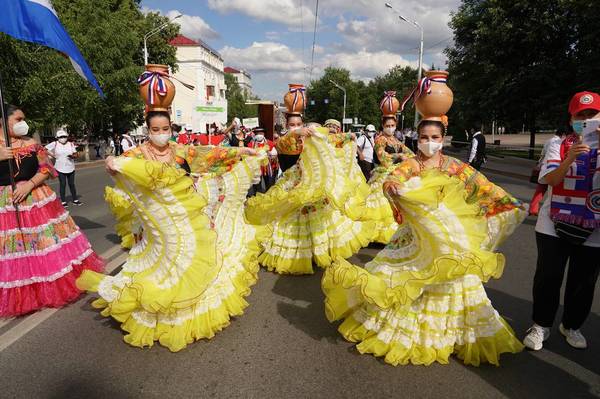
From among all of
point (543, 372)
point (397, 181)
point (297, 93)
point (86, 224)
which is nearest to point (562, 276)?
point (543, 372)

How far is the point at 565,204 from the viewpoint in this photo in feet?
10.5

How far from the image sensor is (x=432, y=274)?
294cm

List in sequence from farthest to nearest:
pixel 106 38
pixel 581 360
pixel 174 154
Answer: pixel 106 38 → pixel 174 154 → pixel 581 360

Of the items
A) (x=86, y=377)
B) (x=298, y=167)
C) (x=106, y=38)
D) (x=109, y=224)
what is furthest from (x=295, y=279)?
(x=106, y=38)

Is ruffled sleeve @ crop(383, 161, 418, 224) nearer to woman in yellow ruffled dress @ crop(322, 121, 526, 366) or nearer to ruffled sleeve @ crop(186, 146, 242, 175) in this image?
woman in yellow ruffled dress @ crop(322, 121, 526, 366)

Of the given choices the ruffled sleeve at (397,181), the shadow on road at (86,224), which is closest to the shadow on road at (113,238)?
the shadow on road at (86,224)

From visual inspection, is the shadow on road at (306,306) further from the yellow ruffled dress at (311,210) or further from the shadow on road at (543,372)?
the shadow on road at (543,372)

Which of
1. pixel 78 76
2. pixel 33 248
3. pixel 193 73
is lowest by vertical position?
pixel 33 248

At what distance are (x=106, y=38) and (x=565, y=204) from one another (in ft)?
73.8

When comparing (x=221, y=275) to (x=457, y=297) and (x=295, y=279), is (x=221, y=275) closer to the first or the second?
(x=295, y=279)

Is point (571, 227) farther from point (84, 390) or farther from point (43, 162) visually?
point (43, 162)

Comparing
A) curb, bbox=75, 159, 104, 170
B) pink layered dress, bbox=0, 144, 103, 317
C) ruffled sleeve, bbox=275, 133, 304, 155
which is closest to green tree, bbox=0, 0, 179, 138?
curb, bbox=75, 159, 104, 170

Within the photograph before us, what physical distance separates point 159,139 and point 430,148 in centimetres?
232

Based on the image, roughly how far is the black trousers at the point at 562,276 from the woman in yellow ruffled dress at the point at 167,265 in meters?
2.54
